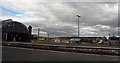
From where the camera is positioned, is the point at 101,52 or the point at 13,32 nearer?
the point at 101,52

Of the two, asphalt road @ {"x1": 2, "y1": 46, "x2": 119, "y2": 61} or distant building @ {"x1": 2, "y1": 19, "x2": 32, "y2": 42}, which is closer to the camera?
→ asphalt road @ {"x1": 2, "y1": 46, "x2": 119, "y2": 61}

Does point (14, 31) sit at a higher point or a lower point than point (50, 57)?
higher

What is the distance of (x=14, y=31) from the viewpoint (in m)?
73.8

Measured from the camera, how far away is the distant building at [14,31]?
7079 centimetres

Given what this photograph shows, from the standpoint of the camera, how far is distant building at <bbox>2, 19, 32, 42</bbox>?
232ft

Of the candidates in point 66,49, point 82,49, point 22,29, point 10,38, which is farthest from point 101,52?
point 22,29

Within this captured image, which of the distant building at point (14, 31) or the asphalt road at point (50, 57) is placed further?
the distant building at point (14, 31)

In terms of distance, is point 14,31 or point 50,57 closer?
point 50,57

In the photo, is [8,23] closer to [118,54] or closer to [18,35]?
[18,35]

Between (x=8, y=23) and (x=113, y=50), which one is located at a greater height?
(x=8, y=23)

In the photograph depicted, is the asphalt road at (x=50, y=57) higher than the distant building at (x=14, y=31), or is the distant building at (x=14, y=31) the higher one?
the distant building at (x=14, y=31)

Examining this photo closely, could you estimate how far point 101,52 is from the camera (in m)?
20.8

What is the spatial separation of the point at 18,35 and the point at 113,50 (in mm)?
58660

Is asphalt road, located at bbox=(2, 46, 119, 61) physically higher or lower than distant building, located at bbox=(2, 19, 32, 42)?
lower
